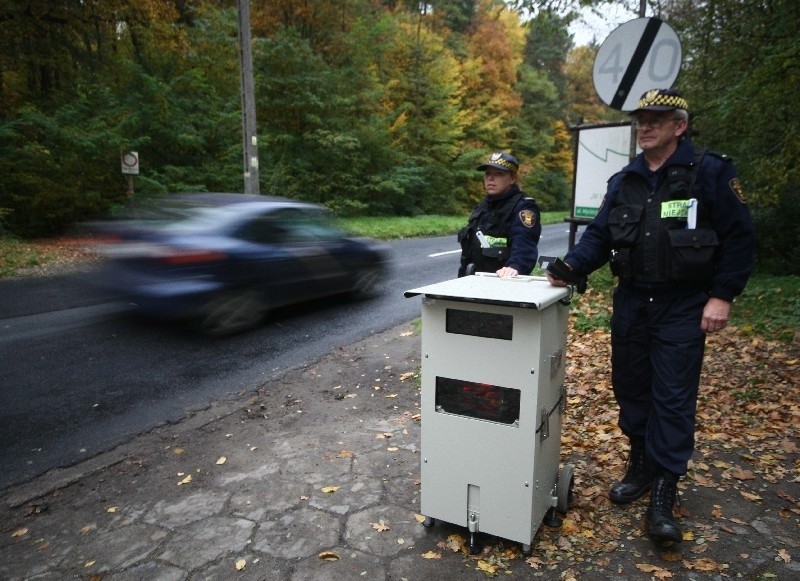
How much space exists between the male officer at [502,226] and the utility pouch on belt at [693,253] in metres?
1.16

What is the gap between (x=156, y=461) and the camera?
359 centimetres

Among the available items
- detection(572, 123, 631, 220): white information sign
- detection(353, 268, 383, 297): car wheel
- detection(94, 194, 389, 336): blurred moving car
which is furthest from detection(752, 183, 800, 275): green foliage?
detection(94, 194, 389, 336): blurred moving car

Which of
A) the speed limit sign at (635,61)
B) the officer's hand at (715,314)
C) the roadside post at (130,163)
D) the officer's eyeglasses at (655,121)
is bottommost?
the officer's hand at (715,314)

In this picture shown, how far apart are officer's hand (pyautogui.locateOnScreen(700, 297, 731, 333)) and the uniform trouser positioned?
0.20 feet

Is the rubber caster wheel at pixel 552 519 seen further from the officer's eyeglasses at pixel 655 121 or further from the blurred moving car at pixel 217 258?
the blurred moving car at pixel 217 258

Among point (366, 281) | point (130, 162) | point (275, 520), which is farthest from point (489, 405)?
point (130, 162)

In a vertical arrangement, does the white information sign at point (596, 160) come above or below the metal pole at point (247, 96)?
below

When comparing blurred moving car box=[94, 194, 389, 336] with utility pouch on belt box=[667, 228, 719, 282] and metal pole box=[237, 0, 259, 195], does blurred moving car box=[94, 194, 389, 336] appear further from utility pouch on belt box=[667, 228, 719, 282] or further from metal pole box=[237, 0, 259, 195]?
metal pole box=[237, 0, 259, 195]

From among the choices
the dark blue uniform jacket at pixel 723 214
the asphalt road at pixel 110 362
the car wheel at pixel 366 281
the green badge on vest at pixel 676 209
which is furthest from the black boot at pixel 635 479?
the car wheel at pixel 366 281

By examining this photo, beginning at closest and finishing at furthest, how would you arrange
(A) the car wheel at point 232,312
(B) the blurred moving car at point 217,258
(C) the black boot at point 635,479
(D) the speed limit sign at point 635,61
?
(C) the black boot at point 635,479 < (D) the speed limit sign at point 635,61 < (B) the blurred moving car at point 217,258 < (A) the car wheel at point 232,312

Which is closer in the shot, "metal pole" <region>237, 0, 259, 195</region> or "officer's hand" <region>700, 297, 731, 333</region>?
"officer's hand" <region>700, 297, 731, 333</region>

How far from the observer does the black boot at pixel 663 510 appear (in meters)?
2.61

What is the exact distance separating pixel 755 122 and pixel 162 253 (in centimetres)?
748

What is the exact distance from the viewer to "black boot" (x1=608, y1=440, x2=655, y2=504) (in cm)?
305
